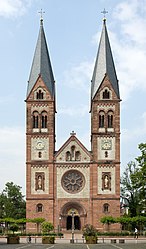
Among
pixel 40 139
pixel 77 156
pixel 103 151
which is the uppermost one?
pixel 40 139

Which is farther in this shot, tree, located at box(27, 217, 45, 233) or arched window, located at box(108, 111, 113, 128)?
arched window, located at box(108, 111, 113, 128)

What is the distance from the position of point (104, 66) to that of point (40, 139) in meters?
14.0

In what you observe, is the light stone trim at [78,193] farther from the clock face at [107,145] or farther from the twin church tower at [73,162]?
the clock face at [107,145]

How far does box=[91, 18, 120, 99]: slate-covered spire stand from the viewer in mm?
82875

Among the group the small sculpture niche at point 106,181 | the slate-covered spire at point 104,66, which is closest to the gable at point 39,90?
the slate-covered spire at point 104,66

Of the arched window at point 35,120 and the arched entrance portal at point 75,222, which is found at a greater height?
the arched window at point 35,120

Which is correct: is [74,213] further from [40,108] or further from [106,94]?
[106,94]

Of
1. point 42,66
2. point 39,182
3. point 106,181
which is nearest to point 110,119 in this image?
point 106,181

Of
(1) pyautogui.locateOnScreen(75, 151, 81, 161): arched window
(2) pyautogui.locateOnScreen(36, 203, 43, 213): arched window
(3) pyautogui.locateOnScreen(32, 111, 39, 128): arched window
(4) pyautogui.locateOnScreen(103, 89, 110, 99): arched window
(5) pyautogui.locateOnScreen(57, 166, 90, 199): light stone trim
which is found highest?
(4) pyautogui.locateOnScreen(103, 89, 110, 99): arched window

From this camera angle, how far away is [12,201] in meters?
119

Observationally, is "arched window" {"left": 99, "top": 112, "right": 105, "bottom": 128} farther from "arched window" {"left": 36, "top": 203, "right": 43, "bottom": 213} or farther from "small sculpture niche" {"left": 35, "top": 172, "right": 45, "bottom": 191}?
"arched window" {"left": 36, "top": 203, "right": 43, "bottom": 213}

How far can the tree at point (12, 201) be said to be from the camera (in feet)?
379

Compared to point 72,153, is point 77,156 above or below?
below

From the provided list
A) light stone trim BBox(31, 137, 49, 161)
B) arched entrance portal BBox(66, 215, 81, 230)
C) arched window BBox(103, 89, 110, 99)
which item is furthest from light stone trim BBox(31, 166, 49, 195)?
arched window BBox(103, 89, 110, 99)
